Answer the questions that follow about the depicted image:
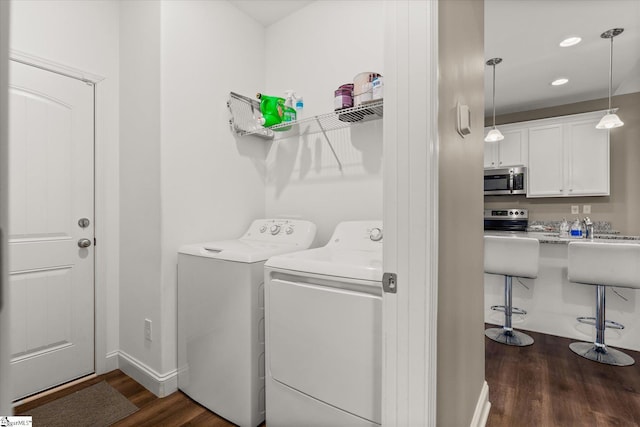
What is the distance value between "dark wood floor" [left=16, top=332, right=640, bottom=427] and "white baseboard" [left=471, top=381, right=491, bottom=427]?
0.18ft

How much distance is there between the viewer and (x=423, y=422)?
88cm

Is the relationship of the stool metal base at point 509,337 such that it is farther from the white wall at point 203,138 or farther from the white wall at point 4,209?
the white wall at point 4,209

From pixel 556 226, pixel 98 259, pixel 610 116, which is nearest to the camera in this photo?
pixel 98 259

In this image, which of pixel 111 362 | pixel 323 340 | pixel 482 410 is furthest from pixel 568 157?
pixel 111 362

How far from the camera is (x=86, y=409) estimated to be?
172 centimetres

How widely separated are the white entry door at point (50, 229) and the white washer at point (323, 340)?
1404mm

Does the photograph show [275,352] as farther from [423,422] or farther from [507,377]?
[507,377]

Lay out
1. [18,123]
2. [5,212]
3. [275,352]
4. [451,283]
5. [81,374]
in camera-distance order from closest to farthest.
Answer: [5,212]
[451,283]
[275,352]
[18,123]
[81,374]

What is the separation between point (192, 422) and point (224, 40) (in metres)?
2.31

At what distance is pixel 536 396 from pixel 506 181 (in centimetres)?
323

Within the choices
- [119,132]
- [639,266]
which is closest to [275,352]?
[119,132]

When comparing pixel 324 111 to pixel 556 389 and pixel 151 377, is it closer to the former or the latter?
pixel 151 377

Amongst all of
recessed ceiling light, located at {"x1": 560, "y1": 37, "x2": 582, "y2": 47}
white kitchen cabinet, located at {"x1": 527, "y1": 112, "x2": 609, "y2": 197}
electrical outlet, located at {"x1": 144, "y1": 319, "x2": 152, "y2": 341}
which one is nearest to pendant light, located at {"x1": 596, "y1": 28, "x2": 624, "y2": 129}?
recessed ceiling light, located at {"x1": 560, "y1": 37, "x2": 582, "y2": 47}

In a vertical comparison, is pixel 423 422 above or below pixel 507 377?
above
